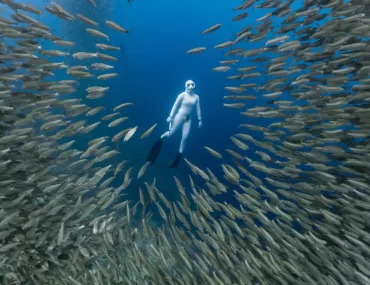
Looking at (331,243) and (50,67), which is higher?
(50,67)

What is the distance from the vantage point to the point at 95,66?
6387 millimetres

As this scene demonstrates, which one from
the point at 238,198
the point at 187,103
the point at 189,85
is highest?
the point at 189,85

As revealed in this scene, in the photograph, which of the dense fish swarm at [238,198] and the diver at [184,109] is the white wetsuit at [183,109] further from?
the dense fish swarm at [238,198]

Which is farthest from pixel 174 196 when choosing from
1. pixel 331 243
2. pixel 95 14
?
pixel 95 14

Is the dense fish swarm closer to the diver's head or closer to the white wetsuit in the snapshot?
the diver's head

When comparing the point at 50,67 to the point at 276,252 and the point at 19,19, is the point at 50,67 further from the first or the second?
the point at 276,252

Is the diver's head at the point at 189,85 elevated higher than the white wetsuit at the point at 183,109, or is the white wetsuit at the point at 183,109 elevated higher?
the diver's head at the point at 189,85

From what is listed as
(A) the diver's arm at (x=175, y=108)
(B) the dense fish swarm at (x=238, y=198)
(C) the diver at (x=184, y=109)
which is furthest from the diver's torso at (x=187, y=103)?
(B) the dense fish swarm at (x=238, y=198)

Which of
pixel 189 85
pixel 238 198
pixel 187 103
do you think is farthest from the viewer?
pixel 187 103

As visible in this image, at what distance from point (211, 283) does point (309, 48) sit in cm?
461

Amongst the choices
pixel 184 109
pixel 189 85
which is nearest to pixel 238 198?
pixel 189 85

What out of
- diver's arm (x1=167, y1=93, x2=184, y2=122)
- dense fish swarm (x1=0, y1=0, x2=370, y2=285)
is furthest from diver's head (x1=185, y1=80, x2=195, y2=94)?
dense fish swarm (x1=0, y1=0, x2=370, y2=285)

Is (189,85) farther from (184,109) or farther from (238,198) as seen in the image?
(238,198)

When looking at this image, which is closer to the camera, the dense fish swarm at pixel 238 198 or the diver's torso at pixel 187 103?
the dense fish swarm at pixel 238 198
